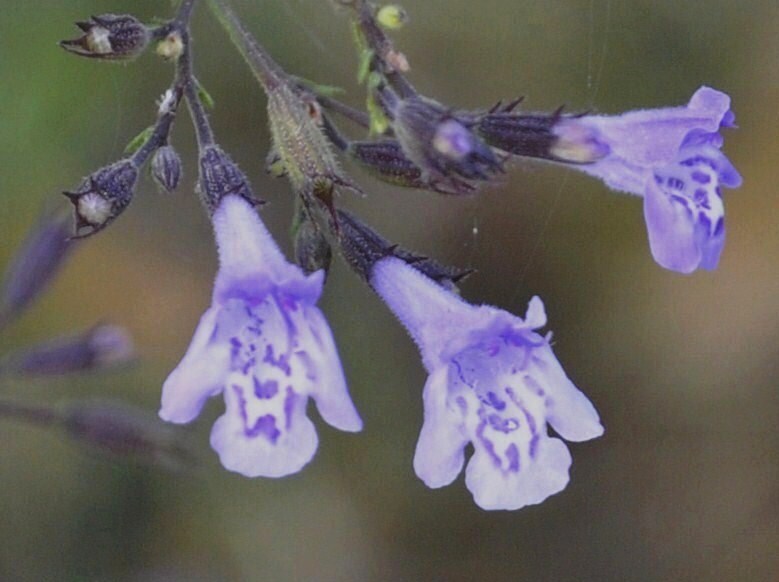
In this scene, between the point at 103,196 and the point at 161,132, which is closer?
the point at 103,196

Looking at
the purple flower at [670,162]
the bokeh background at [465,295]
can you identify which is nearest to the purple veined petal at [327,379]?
the purple flower at [670,162]

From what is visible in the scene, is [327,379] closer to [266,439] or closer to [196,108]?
[266,439]

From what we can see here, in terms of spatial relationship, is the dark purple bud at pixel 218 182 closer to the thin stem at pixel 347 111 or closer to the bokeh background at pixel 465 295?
the thin stem at pixel 347 111

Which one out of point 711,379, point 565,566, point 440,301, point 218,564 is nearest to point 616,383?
point 711,379

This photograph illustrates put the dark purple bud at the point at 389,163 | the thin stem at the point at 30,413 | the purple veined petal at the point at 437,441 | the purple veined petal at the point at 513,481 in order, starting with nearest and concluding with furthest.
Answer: the purple veined petal at the point at 437,441 < the purple veined petal at the point at 513,481 < the dark purple bud at the point at 389,163 < the thin stem at the point at 30,413

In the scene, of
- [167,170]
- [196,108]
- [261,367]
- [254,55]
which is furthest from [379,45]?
[261,367]
